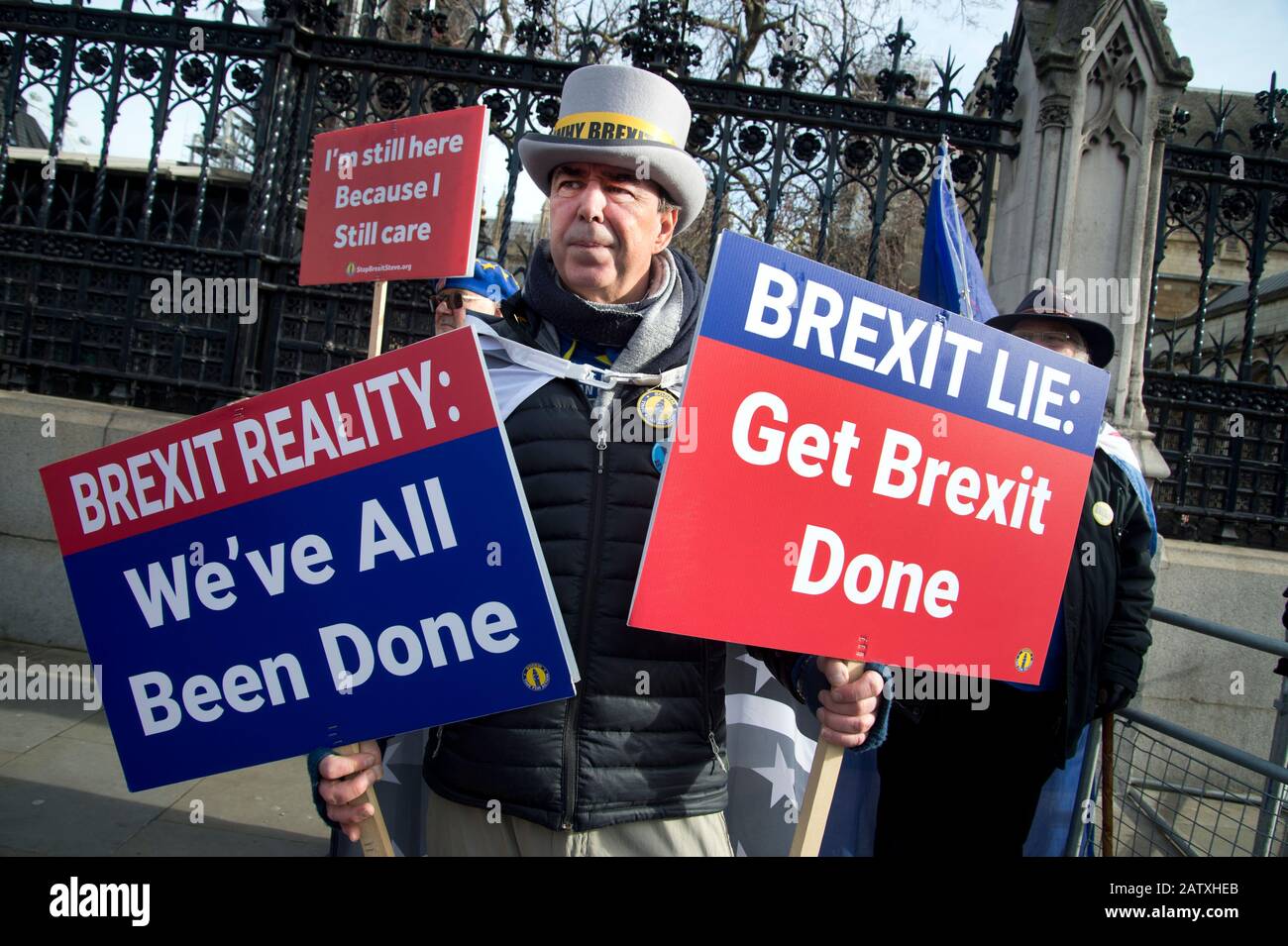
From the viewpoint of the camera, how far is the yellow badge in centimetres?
186

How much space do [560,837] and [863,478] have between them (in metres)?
0.97

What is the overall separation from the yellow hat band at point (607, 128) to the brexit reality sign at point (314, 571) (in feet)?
2.04

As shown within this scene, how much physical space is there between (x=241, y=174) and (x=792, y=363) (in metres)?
6.58

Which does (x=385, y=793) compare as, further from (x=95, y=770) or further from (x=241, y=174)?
(x=241, y=174)

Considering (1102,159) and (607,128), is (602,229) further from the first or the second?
(1102,159)

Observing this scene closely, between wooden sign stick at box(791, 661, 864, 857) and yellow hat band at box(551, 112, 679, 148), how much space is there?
1.31 m

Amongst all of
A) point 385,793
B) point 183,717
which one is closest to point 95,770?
point 385,793

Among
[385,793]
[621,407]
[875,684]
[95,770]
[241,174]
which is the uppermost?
[241,174]

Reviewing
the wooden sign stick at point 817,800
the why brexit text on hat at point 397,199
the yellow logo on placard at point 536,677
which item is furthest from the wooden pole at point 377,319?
the wooden sign stick at point 817,800

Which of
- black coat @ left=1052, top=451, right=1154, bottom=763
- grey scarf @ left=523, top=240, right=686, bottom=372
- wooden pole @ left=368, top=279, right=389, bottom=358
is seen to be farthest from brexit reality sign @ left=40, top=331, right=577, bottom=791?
wooden pole @ left=368, top=279, right=389, bottom=358

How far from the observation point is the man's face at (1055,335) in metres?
3.45

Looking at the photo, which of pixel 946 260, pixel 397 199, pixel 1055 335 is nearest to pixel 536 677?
pixel 946 260

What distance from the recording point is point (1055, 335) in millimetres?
3467

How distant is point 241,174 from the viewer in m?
6.91
